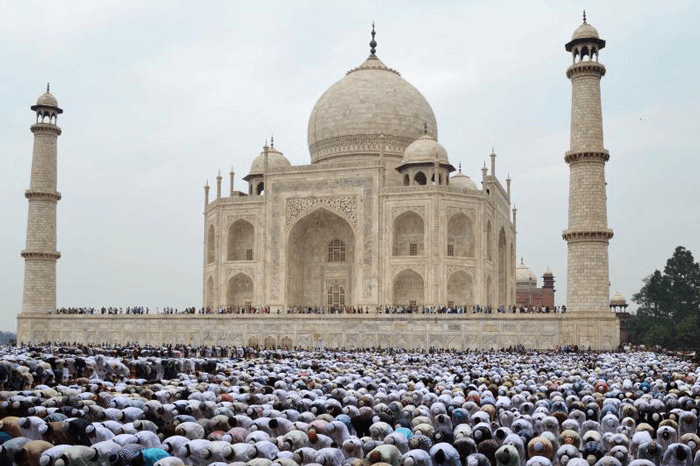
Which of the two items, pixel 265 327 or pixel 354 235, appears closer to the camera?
pixel 265 327

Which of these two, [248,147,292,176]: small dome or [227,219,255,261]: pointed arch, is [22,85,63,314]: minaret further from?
[248,147,292,176]: small dome

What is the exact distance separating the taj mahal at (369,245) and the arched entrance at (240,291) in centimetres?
8

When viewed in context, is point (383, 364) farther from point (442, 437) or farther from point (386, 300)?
point (386, 300)

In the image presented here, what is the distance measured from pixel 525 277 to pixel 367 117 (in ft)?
86.5

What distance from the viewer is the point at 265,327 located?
30.9m

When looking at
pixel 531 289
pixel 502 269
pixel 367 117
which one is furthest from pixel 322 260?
pixel 531 289

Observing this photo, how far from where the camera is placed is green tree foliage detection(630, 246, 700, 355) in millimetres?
35781

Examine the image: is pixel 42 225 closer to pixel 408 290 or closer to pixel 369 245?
pixel 369 245

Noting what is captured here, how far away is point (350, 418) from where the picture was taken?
428 inches

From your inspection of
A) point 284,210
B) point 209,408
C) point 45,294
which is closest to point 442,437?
point 209,408

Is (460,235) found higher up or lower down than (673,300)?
higher up

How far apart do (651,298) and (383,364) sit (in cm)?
2433

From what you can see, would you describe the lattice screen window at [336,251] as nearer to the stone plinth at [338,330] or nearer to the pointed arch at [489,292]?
the pointed arch at [489,292]

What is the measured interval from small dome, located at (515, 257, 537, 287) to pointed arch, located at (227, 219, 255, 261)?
93.1 ft
